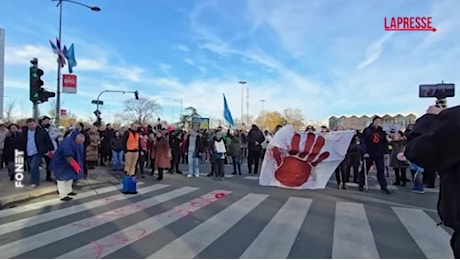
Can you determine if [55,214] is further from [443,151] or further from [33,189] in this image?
[443,151]

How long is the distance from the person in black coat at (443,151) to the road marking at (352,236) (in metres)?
2.80

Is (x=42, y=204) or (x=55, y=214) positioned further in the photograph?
(x=42, y=204)

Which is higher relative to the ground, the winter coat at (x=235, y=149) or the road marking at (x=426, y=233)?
the winter coat at (x=235, y=149)

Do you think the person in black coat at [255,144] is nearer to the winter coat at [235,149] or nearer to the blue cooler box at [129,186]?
the winter coat at [235,149]

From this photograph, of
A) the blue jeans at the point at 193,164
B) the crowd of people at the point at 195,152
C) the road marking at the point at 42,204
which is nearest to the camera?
the crowd of people at the point at 195,152


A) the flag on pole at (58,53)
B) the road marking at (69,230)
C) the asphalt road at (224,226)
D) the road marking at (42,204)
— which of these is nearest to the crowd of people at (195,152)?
the road marking at (42,204)

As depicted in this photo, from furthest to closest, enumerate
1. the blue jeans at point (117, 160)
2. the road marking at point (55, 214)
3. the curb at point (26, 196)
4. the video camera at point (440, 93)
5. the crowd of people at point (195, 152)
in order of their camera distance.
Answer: the blue jeans at point (117, 160) < the curb at point (26, 196) < the road marking at point (55, 214) < the video camera at point (440, 93) < the crowd of people at point (195, 152)

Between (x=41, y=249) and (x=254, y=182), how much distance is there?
854cm

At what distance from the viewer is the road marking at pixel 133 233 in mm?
5227

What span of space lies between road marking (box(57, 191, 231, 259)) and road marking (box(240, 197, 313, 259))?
1.77 m

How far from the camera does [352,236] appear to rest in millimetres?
6254

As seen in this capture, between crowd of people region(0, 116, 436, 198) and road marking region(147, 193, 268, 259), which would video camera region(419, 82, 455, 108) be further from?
road marking region(147, 193, 268, 259)

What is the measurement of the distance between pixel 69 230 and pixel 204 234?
7.37 ft

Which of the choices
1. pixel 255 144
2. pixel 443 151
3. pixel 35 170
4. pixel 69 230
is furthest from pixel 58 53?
pixel 443 151
